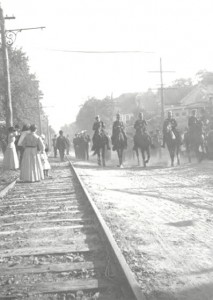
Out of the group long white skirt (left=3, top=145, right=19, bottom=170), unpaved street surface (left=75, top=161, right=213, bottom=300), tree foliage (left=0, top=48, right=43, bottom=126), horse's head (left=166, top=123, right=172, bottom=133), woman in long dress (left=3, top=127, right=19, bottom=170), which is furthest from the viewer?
tree foliage (left=0, top=48, right=43, bottom=126)

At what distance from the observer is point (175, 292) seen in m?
4.12

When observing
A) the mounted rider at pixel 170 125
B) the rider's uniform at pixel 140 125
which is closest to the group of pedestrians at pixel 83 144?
the rider's uniform at pixel 140 125

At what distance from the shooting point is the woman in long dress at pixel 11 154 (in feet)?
62.7

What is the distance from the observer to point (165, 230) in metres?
6.59

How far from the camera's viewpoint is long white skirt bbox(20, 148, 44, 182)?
13695mm

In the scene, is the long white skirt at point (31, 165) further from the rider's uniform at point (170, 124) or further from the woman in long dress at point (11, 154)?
the rider's uniform at point (170, 124)

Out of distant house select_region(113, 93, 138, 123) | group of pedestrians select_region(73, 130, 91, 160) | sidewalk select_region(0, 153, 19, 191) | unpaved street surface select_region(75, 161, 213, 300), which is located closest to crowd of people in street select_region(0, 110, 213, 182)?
sidewalk select_region(0, 153, 19, 191)

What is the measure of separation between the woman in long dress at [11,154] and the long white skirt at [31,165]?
5.33 metres

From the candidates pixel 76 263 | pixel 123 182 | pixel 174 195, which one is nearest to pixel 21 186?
pixel 123 182

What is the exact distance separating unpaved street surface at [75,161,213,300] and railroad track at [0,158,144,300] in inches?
9.5

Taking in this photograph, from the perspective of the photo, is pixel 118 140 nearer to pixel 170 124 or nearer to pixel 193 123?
pixel 170 124

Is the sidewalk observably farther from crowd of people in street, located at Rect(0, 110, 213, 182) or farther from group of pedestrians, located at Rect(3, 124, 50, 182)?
group of pedestrians, located at Rect(3, 124, 50, 182)

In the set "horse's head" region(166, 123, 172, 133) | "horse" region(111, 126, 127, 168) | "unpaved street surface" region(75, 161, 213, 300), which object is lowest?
"unpaved street surface" region(75, 161, 213, 300)

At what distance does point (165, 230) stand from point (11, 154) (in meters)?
13.9
